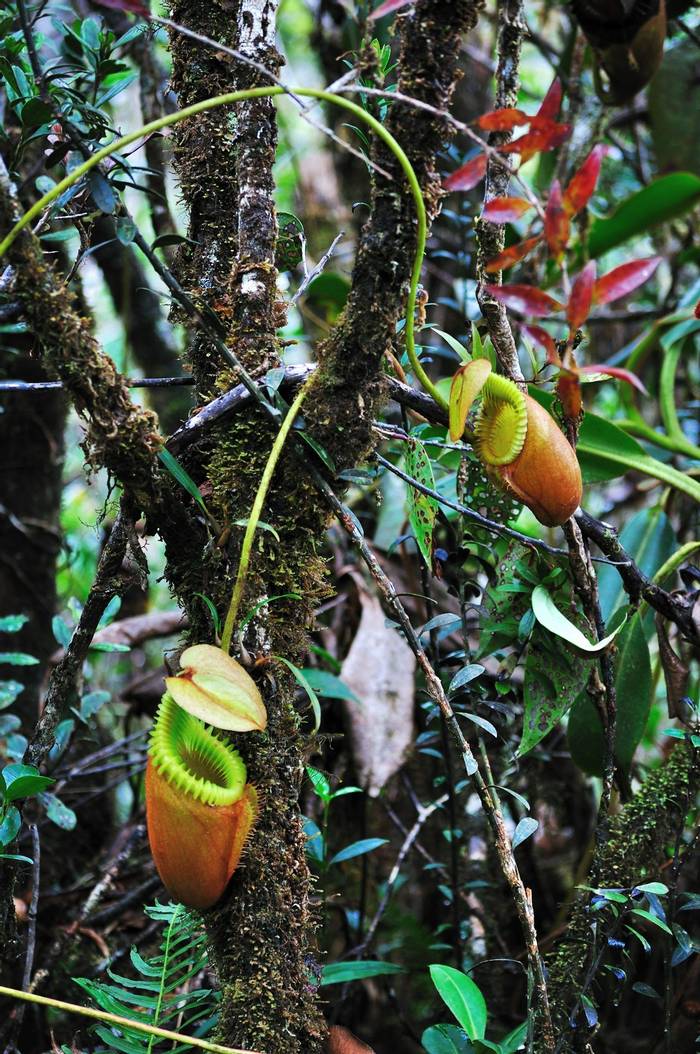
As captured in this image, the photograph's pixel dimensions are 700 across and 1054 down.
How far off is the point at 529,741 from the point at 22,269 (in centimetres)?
63

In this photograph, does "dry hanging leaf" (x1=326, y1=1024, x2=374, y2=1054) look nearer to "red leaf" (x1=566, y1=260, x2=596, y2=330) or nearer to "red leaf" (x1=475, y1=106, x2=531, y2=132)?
"red leaf" (x1=566, y1=260, x2=596, y2=330)

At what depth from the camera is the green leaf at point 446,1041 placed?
0.80 metres

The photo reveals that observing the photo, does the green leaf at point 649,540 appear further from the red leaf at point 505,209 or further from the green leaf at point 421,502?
the red leaf at point 505,209

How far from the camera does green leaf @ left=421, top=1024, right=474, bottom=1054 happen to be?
2.63ft

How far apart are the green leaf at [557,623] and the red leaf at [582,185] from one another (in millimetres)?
355

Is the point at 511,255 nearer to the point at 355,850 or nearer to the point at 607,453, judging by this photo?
the point at 607,453

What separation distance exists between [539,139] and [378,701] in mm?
826

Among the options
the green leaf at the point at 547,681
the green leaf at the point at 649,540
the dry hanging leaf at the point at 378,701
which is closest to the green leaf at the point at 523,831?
the green leaf at the point at 547,681

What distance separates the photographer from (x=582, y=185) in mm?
633

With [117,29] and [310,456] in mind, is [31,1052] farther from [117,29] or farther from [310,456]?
[117,29]

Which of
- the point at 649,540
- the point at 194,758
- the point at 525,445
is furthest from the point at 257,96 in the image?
the point at 649,540

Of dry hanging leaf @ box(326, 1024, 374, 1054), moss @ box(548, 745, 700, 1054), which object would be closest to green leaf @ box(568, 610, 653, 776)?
moss @ box(548, 745, 700, 1054)

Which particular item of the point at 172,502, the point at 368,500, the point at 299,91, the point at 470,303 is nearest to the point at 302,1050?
the point at 172,502

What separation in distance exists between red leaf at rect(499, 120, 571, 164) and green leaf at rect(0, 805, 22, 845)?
710 mm
